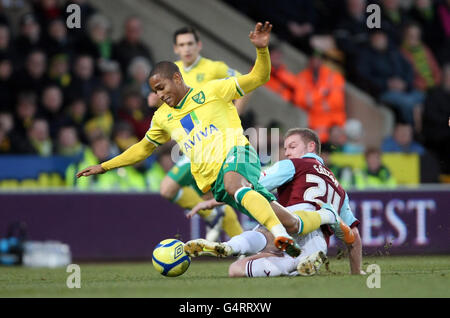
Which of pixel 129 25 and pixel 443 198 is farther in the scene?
pixel 129 25

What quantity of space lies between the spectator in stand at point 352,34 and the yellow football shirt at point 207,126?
7085 mm

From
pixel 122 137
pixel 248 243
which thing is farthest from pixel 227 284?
pixel 122 137

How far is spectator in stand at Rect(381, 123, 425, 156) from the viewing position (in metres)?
12.3

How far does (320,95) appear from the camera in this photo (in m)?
12.8

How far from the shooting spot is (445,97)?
13.1 m

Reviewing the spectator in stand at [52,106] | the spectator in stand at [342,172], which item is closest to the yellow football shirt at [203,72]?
the spectator in stand at [342,172]

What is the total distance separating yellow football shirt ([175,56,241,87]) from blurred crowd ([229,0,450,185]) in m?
3.26

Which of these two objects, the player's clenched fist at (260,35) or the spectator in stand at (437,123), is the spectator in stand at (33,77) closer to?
the spectator in stand at (437,123)

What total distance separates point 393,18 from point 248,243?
29.2 ft

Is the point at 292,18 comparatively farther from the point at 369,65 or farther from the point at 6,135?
the point at 6,135

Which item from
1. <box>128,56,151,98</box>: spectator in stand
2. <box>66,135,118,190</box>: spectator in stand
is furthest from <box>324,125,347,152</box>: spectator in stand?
<box>66,135,118,190</box>: spectator in stand
